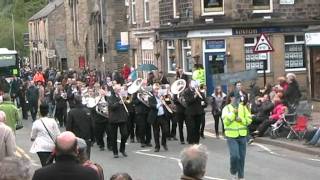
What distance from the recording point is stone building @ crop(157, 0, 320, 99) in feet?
109

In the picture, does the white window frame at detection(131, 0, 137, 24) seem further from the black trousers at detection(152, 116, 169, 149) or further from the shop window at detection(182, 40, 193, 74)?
the black trousers at detection(152, 116, 169, 149)

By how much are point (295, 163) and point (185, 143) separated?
4.83 m

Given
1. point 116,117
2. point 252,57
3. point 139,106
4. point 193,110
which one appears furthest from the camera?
point 252,57

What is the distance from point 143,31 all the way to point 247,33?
1141 cm

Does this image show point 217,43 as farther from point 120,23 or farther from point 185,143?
point 120,23

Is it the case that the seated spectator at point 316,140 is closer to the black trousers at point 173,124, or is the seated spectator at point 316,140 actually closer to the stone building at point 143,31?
the black trousers at point 173,124

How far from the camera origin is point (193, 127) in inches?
773

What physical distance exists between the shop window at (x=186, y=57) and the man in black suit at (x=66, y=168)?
28.3 meters

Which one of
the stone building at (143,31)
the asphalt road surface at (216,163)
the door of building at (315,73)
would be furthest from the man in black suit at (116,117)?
the stone building at (143,31)

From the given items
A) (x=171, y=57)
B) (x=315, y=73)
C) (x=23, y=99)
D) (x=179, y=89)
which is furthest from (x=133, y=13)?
(x=179, y=89)

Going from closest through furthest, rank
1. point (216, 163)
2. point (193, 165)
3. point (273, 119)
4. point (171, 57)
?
point (193, 165) < point (216, 163) < point (273, 119) < point (171, 57)

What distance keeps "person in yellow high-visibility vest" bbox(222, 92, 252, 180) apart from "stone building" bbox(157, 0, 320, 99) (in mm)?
19809

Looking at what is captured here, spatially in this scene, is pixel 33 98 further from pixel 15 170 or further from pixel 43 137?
pixel 15 170

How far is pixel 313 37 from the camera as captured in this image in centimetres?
2714
